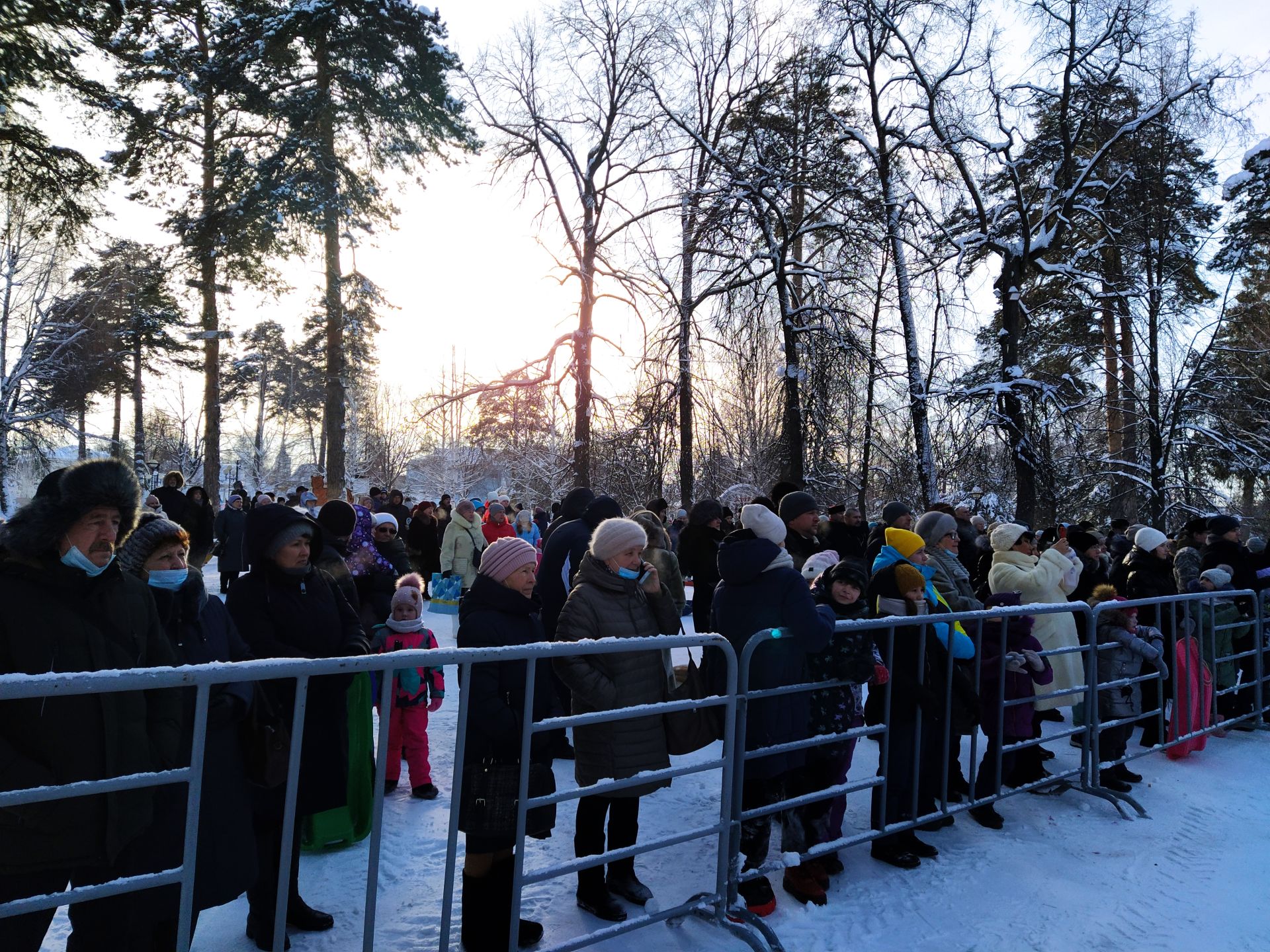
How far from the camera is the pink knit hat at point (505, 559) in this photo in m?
3.40

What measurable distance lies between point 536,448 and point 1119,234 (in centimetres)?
1303

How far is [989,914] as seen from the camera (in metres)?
3.77

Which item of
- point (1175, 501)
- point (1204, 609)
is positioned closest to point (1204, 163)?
point (1175, 501)

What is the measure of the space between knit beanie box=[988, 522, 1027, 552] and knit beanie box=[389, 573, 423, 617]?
4146mm

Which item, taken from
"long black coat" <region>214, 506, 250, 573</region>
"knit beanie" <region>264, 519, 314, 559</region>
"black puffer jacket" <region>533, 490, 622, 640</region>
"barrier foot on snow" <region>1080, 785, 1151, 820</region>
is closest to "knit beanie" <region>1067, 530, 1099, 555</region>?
"barrier foot on snow" <region>1080, 785, 1151, 820</region>

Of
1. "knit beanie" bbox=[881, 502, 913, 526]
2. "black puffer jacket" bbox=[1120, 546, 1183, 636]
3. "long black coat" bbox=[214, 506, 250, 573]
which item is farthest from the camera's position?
"long black coat" bbox=[214, 506, 250, 573]

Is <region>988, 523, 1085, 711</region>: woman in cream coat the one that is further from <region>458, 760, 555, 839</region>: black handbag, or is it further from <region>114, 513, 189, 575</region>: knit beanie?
<region>114, 513, 189, 575</region>: knit beanie

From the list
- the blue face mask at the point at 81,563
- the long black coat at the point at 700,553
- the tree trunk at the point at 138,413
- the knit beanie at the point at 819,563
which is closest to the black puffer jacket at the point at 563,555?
the knit beanie at the point at 819,563

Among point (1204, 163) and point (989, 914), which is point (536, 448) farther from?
point (989, 914)

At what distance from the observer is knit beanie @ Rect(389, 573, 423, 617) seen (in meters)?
5.04

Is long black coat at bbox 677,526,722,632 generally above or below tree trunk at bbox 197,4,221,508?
below

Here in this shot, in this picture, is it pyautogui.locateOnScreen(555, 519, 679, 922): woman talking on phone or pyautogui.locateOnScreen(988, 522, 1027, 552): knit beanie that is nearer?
pyautogui.locateOnScreen(555, 519, 679, 922): woman talking on phone

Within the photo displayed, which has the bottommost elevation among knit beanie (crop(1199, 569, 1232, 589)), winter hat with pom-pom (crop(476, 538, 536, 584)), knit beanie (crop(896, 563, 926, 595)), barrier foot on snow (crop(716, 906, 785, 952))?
barrier foot on snow (crop(716, 906, 785, 952))

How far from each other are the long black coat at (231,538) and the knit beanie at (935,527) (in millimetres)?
11109
